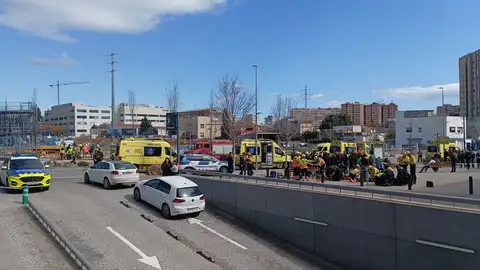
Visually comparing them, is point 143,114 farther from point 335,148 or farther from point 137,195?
point 137,195

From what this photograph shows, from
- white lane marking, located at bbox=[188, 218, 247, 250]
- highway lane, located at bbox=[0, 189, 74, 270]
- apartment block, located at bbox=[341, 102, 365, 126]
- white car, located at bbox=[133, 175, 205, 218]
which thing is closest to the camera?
highway lane, located at bbox=[0, 189, 74, 270]

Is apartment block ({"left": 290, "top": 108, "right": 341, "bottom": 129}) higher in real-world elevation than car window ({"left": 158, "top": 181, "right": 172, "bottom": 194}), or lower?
higher

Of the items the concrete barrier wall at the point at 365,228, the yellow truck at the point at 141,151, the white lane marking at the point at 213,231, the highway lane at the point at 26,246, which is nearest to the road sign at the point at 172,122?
the concrete barrier wall at the point at 365,228

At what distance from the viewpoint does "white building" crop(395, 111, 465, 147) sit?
76938mm

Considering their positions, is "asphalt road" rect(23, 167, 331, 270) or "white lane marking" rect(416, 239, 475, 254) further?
"asphalt road" rect(23, 167, 331, 270)

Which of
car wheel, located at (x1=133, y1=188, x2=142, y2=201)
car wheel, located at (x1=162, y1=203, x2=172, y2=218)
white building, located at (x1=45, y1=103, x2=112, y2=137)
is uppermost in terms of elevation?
white building, located at (x1=45, y1=103, x2=112, y2=137)

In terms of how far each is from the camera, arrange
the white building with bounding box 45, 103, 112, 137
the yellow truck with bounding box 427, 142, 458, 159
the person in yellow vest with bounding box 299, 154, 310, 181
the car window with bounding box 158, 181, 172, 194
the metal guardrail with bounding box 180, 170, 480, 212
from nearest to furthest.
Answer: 1. the metal guardrail with bounding box 180, 170, 480, 212
2. the car window with bounding box 158, 181, 172, 194
3. the person in yellow vest with bounding box 299, 154, 310, 181
4. the yellow truck with bounding box 427, 142, 458, 159
5. the white building with bounding box 45, 103, 112, 137

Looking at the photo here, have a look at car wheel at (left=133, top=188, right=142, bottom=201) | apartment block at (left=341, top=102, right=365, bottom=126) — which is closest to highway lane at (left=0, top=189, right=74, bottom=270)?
car wheel at (left=133, top=188, right=142, bottom=201)

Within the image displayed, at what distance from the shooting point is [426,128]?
8000cm

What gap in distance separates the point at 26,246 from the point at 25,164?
9206 millimetres

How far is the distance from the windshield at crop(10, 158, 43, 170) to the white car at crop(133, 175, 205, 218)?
6.51 meters

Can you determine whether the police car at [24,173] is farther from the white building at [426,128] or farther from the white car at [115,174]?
the white building at [426,128]

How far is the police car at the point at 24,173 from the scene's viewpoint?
1920 cm

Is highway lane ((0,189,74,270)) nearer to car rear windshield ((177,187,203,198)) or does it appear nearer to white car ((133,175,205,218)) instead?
white car ((133,175,205,218))
